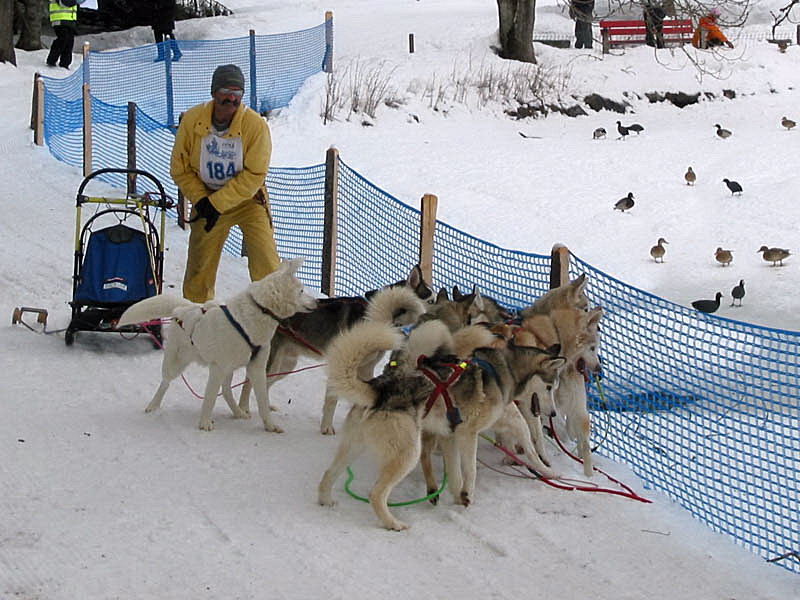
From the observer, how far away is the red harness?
489 cm

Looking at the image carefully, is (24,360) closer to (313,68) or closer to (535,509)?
(535,509)

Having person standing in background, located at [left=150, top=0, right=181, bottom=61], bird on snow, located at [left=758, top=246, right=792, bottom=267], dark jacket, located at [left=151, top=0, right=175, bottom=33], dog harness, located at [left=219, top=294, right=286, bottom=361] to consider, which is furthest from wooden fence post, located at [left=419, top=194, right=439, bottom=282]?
dark jacket, located at [left=151, top=0, right=175, bottom=33]

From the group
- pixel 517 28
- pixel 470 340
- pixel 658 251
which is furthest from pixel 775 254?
pixel 517 28

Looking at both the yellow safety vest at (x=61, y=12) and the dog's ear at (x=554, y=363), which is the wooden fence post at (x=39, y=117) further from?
the dog's ear at (x=554, y=363)

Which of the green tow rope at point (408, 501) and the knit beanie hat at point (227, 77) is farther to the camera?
the knit beanie hat at point (227, 77)

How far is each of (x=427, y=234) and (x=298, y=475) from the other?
270 cm

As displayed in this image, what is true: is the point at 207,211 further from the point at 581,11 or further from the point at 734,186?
the point at 734,186

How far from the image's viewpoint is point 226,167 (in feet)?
23.8

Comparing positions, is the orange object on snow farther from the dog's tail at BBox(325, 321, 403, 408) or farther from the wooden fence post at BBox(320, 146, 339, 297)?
the dog's tail at BBox(325, 321, 403, 408)

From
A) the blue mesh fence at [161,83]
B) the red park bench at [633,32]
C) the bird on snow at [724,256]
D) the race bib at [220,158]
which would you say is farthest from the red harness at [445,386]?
the red park bench at [633,32]

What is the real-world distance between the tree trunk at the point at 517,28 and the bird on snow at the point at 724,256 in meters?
11.8

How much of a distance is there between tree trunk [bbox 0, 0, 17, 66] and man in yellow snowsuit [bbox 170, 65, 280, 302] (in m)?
17.4

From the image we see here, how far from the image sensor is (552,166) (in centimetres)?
1727

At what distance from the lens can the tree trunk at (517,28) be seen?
908 inches
